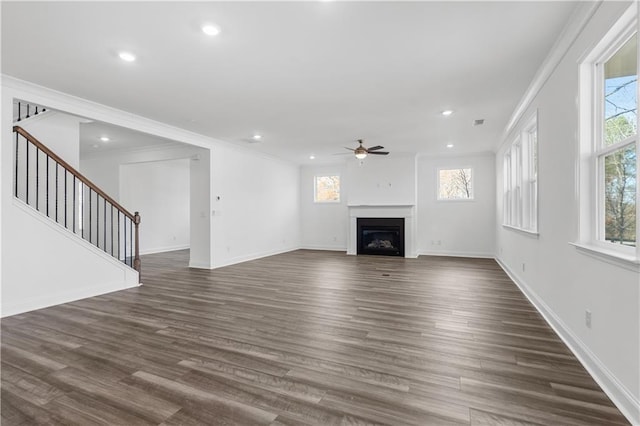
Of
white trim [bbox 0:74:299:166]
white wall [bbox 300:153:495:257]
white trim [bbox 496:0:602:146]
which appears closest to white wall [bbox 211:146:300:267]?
white trim [bbox 0:74:299:166]

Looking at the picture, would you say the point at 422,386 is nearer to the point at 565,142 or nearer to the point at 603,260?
the point at 603,260

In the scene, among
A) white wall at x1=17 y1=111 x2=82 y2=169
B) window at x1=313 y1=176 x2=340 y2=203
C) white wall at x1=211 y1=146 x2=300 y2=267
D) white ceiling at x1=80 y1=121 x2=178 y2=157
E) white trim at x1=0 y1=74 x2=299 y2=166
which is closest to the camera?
white trim at x1=0 y1=74 x2=299 y2=166

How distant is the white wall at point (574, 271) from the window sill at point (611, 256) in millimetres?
32

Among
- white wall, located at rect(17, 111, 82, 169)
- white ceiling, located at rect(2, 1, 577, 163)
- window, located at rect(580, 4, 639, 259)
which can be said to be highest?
white ceiling, located at rect(2, 1, 577, 163)

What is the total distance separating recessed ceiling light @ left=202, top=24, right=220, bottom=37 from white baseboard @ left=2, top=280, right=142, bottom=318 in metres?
3.86

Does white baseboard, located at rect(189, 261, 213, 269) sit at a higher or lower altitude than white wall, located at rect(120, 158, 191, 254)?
lower

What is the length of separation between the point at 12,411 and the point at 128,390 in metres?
0.60

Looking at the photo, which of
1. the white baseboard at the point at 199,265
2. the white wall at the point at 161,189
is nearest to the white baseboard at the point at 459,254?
the white baseboard at the point at 199,265

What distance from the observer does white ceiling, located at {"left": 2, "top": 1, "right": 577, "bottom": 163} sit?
2.35 meters

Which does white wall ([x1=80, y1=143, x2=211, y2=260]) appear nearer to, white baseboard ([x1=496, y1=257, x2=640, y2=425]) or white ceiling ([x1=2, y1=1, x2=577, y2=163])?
white ceiling ([x1=2, y1=1, x2=577, y2=163])

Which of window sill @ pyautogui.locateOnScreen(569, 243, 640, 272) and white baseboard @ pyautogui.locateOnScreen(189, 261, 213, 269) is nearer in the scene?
window sill @ pyautogui.locateOnScreen(569, 243, 640, 272)

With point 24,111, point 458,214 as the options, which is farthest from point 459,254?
point 24,111

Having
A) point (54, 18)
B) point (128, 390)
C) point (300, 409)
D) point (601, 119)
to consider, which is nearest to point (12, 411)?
point (128, 390)

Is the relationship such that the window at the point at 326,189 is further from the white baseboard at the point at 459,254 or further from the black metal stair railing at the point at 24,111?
the black metal stair railing at the point at 24,111
